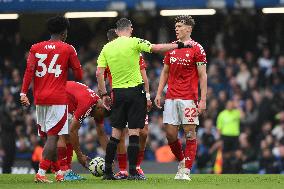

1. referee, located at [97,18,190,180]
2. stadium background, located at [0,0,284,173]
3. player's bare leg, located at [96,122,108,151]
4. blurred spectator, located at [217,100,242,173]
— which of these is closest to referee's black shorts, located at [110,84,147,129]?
referee, located at [97,18,190,180]

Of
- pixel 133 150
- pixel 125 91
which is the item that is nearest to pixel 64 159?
pixel 133 150

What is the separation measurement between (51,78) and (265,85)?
12.0 metres

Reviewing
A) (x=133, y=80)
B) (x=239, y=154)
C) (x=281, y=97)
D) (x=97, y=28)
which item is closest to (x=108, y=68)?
(x=133, y=80)

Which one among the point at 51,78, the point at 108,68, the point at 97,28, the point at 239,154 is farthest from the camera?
the point at 97,28

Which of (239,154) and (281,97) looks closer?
(239,154)

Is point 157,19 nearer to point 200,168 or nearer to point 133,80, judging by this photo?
point 200,168

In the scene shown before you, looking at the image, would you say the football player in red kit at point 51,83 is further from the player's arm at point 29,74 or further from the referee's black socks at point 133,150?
the referee's black socks at point 133,150

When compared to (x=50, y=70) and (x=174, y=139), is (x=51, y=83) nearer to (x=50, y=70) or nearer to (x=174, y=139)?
(x=50, y=70)

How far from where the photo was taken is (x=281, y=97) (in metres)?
22.8

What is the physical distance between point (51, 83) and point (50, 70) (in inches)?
7.0

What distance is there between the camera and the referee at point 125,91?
12234mm

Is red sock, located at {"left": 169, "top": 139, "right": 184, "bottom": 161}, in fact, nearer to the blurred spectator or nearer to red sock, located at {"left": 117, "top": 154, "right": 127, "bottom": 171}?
red sock, located at {"left": 117, "top": 154, "right": 127, "bottom": 171}

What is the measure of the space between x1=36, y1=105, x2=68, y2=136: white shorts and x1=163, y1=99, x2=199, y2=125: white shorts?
1.55 metres

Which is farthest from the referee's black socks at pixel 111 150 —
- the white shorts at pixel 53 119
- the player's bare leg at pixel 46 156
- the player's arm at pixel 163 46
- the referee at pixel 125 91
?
the player's arm at pixel 163 46
